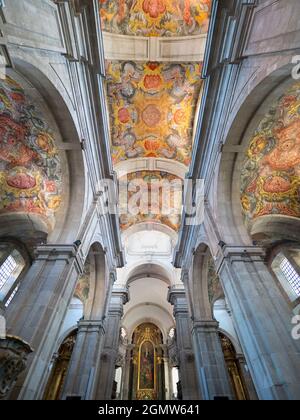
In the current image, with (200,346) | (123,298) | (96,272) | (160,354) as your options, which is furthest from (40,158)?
(160,354)

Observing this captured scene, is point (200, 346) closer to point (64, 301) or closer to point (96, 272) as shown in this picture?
point (96, 272)

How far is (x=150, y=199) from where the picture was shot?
48.6 feet

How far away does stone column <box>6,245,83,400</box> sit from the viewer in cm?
451

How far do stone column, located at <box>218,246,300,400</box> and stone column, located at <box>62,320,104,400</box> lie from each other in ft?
19.5

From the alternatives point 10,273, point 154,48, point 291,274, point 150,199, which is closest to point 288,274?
point 291,274

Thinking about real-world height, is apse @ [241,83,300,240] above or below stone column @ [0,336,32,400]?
above

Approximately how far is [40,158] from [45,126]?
100cm

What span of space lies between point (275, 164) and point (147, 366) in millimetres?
21376

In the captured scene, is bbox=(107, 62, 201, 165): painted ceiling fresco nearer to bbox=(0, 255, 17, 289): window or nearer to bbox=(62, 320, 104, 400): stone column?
bbox=(0, 255, 17, 289): window

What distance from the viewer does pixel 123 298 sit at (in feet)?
47.2

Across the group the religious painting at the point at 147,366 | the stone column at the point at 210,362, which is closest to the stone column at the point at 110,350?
the stone column at the point at 210,362

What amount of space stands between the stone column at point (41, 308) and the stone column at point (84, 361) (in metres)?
4.09

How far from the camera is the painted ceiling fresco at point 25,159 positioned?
6133 mm

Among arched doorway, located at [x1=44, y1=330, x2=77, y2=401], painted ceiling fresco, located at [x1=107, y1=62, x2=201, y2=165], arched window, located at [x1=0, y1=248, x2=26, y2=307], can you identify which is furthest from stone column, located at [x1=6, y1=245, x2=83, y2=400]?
arched doorway, located at [x1=44, y1=330, x2=77, y2=401]
